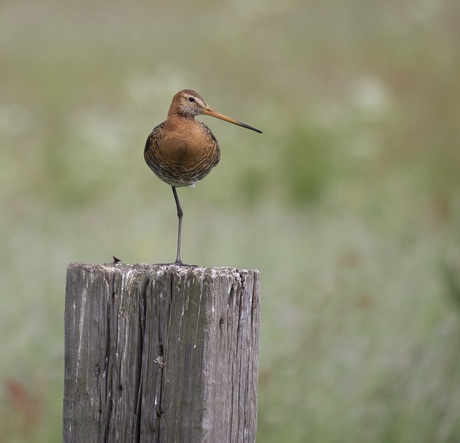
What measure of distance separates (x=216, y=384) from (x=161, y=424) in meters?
0.20

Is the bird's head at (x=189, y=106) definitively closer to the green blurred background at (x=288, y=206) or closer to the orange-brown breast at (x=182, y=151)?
the orange-brown breast at (x=182, y=151)

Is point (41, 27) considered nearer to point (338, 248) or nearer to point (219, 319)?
point (338, 248)

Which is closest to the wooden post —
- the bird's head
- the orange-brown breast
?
the orange-brown breast

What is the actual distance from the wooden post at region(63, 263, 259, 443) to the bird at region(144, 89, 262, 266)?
4.77ft

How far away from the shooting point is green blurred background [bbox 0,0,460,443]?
17.0ft

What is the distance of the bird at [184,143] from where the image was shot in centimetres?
423

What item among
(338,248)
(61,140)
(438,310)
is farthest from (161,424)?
(61,140)

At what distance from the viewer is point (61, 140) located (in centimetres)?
1119

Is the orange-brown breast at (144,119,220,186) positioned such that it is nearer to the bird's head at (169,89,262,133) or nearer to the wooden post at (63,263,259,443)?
the bird's head at (169,89,262,133)

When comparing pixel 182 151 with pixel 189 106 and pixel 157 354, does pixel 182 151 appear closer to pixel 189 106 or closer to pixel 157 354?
pixel 189 106

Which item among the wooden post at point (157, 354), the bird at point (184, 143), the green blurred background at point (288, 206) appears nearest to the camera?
the wooden post at point (157, 354)

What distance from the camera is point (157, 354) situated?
274 cm

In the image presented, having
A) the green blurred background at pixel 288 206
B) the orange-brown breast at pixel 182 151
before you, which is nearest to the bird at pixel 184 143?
the orange-brown breast at pixel 182 151

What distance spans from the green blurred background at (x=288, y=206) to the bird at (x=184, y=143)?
1.40m
